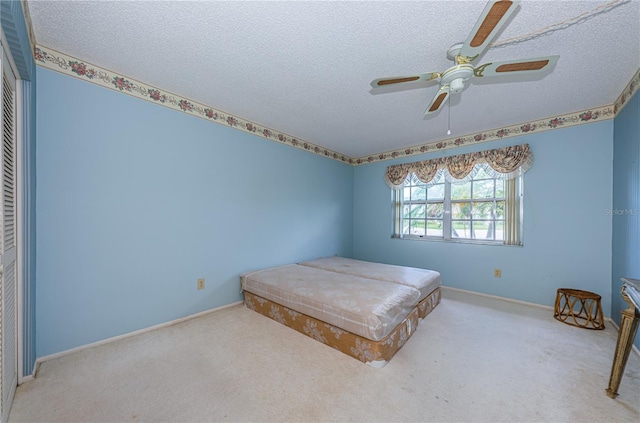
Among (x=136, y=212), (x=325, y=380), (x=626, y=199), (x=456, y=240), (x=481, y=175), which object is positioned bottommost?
(x=325, y=380)

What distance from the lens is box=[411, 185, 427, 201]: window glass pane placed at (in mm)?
4035

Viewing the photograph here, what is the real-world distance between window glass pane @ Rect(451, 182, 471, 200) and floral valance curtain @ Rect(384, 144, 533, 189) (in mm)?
94

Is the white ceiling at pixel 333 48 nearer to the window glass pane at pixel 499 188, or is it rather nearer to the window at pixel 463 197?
the window at pixel 463 197

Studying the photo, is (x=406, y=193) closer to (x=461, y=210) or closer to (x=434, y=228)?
(x=434, y=228)

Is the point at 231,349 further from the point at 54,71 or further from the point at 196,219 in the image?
the point at 54,71

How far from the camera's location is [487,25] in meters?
1.11

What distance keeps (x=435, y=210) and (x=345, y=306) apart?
104 inches

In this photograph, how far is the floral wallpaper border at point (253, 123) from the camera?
1.89m

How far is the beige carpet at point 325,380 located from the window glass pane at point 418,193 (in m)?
2.21

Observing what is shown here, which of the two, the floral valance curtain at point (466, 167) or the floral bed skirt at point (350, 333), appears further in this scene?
the floral valance curtain at point (466, 167)

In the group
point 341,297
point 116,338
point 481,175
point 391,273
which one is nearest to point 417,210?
point 481,175

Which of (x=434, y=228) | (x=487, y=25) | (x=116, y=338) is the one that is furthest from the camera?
(x=434, y=228)

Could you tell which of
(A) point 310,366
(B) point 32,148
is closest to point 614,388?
(A) point 310,366

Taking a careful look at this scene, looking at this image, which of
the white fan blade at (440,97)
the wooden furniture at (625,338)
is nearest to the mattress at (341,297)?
the wooden furniture at (625,338)
